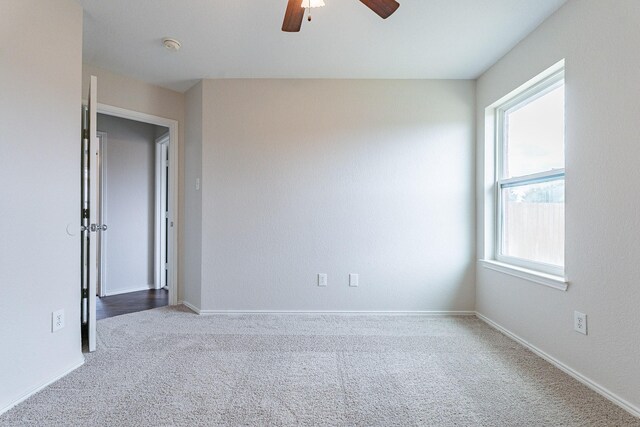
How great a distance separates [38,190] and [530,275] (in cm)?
335

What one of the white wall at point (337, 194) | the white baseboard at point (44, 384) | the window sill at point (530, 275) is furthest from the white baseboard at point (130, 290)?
the window sill at point (530, 275)

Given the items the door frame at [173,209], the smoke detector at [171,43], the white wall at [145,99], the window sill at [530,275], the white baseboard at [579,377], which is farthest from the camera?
the door frame at [173,209]

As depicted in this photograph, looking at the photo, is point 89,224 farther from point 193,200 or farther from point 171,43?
point 171,43

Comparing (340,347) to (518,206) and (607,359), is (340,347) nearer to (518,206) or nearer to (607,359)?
(607,359)

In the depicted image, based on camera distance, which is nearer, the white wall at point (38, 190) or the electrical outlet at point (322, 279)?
the white wall at point (38, 190)

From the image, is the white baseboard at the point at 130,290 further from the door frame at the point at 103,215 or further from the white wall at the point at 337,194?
the white wall at the point at 337,194

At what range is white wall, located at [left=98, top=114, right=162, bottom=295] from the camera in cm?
388

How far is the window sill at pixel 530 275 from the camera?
79.4 inches

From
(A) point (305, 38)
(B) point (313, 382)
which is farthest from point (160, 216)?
(B) point (313, 382)

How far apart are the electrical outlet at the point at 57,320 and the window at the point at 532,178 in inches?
133

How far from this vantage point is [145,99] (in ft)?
10.2

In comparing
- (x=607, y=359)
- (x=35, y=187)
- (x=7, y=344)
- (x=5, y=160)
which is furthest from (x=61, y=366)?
(x=607, y=359)

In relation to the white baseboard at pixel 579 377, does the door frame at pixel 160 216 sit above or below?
above

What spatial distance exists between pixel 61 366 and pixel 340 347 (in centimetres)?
184
